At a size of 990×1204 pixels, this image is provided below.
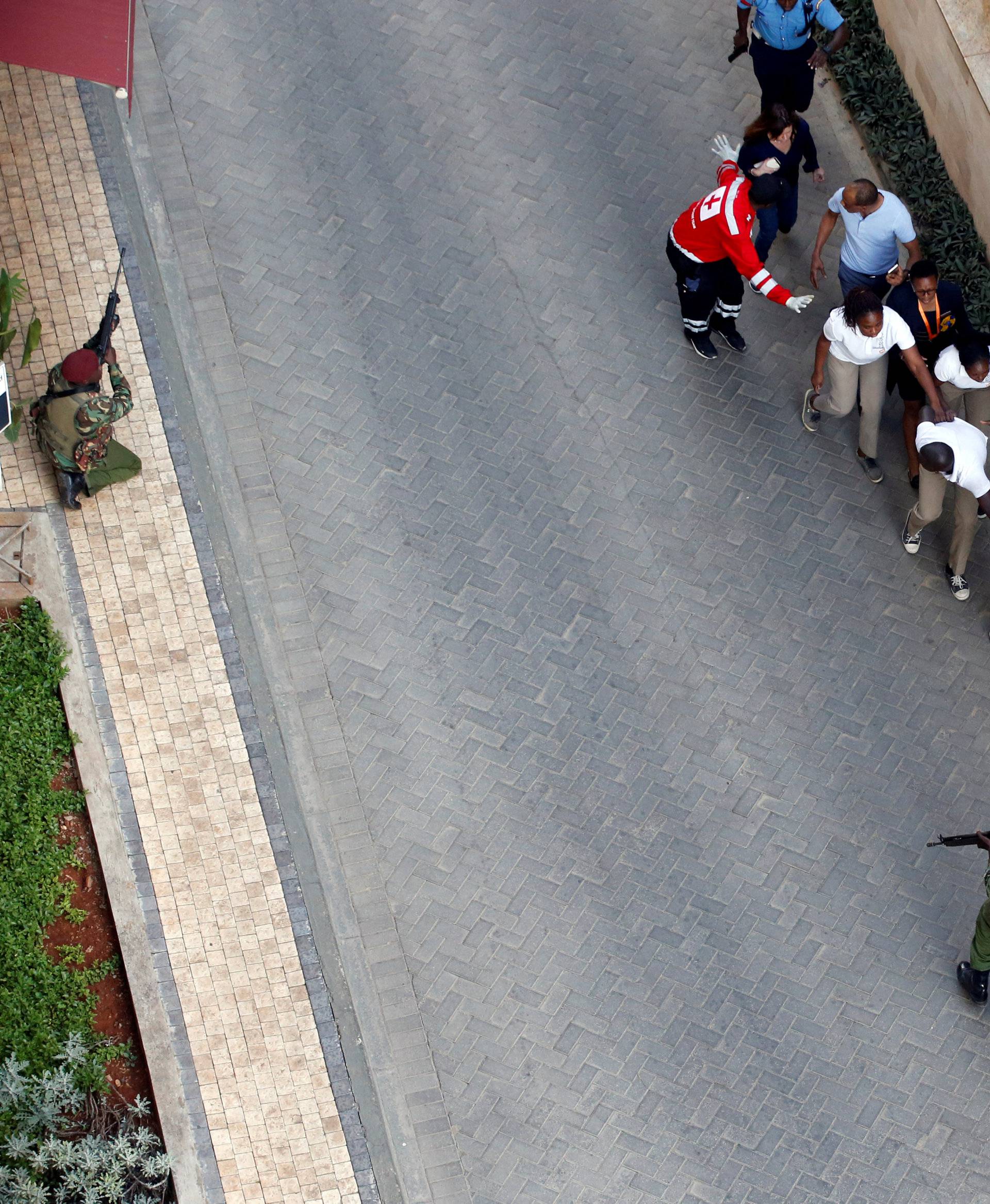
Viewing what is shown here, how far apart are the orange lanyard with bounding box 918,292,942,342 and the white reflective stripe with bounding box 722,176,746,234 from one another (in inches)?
51.0

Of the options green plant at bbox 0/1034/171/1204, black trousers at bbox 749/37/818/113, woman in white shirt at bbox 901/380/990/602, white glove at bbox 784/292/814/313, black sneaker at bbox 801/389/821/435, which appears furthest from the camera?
black trousers at bbox 749/37/818/113

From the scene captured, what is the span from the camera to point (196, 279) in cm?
1126

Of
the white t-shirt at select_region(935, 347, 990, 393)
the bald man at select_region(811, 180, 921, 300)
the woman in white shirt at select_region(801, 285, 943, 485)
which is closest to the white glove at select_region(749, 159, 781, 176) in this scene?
the bald man at select_region(811, 180, 921, 300)

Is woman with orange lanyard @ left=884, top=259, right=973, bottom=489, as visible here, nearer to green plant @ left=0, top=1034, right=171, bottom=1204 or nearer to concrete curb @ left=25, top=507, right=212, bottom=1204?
concrete curb @ left=25, top=507, right=212, bottom=1204

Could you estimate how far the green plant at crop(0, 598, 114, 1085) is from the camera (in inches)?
353

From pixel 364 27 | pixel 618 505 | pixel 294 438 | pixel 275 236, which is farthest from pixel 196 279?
pixel 618 505

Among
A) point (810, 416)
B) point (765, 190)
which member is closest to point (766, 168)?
point (765, 190)

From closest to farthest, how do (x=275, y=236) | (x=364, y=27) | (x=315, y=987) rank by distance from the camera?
(x=315, y=987), (x=275, y=236), (x=364, y=27)

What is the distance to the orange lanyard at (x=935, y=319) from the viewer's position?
9992mm

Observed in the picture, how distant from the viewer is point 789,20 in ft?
35.4

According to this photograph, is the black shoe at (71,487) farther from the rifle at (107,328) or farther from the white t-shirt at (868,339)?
the white t-shirt at (868,339)

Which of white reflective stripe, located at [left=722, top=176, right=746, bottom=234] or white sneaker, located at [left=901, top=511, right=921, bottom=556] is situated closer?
white reflective stripe, located at [left=722, top=176, right=746, bottom=234]

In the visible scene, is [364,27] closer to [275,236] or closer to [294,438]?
[275,236]

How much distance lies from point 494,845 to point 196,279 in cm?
471
